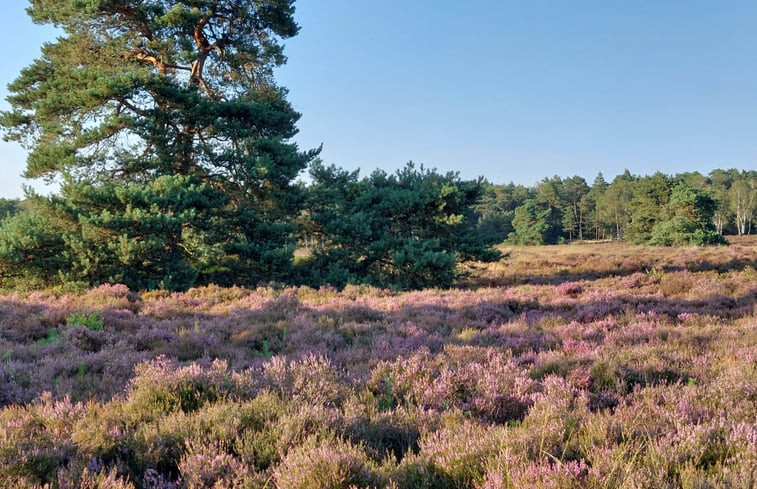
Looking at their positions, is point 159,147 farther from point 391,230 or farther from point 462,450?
point 462,450

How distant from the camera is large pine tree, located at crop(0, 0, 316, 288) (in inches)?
494

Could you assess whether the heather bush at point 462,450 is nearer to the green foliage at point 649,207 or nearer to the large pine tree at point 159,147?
the large pine tree at point 159,147

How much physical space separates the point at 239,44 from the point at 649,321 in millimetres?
17479

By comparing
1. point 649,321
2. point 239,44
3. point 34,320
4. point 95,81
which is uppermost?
point 239,44

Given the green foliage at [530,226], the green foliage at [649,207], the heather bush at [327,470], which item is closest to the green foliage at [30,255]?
the heather bush at [327,470]

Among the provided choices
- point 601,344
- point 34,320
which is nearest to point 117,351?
point 34,320

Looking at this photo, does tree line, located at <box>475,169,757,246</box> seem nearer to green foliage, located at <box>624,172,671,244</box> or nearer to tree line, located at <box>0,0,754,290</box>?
green foliage, located at <box>624,172,671,244</box>

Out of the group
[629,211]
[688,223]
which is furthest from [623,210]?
[688,223]

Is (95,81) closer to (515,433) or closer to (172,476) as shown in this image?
(172,476)

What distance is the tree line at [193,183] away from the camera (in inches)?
493

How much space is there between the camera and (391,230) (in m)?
18.2

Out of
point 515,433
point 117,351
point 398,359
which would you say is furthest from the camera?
point 117,351

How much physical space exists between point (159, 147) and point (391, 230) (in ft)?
30.9

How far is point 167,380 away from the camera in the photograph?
4.22 metres
